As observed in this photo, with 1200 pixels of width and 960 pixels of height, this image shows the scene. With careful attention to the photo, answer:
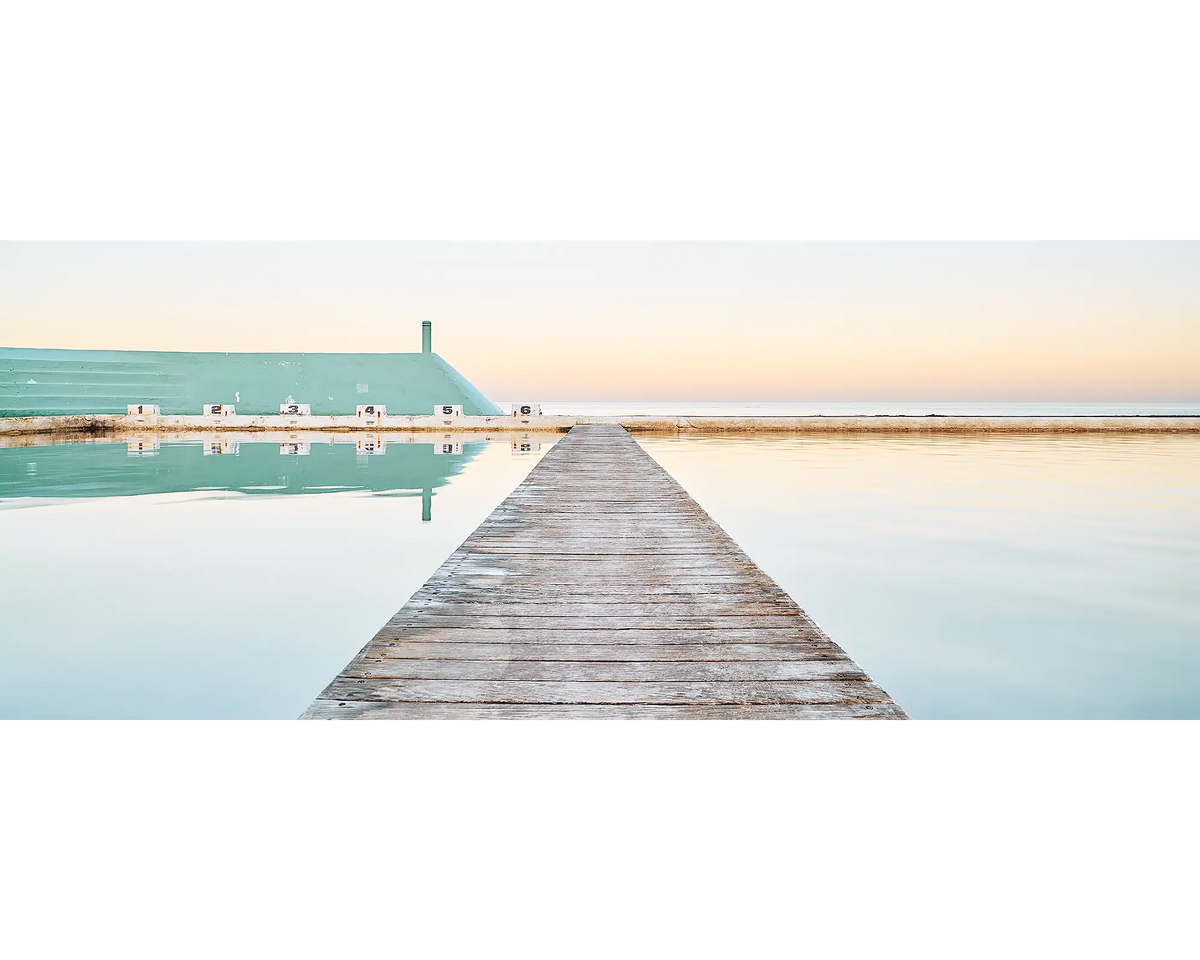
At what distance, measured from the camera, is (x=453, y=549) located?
9.38 m

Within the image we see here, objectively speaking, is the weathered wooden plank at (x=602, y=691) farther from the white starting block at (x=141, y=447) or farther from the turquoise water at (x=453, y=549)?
the white starting block at (x=141, y=447)

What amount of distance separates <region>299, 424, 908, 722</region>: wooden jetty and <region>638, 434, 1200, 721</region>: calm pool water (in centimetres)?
194

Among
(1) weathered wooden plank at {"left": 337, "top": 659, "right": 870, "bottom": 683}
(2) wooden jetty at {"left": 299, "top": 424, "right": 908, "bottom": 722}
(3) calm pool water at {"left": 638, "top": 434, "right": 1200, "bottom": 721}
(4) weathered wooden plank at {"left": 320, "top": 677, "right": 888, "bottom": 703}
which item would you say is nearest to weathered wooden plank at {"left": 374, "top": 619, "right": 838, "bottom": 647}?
(2) wooden jetty at {"left": 299, "top": 424, "right": 908, "bottom": 722}

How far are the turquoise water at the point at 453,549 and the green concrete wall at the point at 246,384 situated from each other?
20.0m

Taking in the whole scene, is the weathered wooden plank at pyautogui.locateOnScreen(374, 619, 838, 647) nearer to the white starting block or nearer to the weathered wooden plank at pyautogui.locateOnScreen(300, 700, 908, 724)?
the weathered wooden plank at pyautogui.locateOnScreen(300, 700, 908, 724)

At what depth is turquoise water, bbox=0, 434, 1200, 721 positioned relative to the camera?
5.07 m

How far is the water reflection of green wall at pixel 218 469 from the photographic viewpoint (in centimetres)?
1357

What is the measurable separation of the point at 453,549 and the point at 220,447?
16.7 m

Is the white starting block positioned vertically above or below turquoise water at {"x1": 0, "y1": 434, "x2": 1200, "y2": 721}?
above

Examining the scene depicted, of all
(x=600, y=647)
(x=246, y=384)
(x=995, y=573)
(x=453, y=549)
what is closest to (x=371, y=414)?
(x=246, y=384)

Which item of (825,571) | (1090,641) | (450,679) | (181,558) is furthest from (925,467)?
(450,679)
